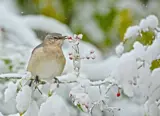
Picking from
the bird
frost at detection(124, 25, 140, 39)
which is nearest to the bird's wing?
the bird

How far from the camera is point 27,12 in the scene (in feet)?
10.7

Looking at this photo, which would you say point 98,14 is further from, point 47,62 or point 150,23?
point 47,62

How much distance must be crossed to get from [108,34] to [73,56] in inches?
58.7

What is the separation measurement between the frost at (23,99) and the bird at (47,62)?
0.04 meters

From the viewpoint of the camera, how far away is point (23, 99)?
1427mm

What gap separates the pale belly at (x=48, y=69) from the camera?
1463 mm

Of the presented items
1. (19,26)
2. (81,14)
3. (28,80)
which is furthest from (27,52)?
(28,80)

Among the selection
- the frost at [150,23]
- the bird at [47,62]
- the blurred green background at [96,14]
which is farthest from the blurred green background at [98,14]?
the bird at [47,62]

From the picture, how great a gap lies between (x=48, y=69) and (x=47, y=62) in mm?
19

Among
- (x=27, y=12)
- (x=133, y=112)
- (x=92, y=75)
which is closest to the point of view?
(x=133, y=112)

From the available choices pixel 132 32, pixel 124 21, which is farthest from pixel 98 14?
pixel 132 32

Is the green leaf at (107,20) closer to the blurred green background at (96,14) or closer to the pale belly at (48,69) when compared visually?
the blurred green background at (96,14)

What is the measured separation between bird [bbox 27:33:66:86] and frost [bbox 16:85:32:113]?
43 mm

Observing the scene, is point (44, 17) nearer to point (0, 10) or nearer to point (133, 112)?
point (0, 10)
